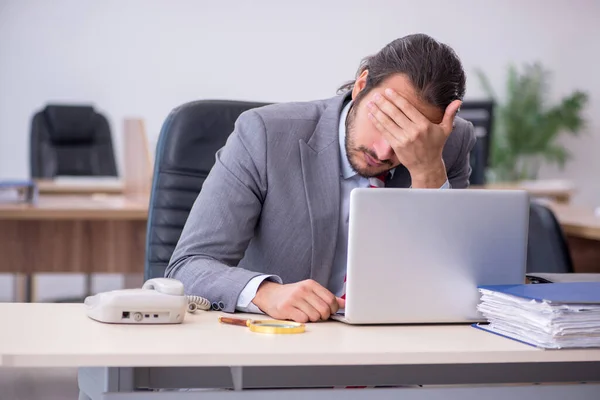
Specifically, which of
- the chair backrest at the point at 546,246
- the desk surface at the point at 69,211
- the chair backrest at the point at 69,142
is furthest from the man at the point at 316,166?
the chair backrest at the point at 69,142

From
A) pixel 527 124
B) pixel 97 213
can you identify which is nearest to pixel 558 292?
pixel 97 213

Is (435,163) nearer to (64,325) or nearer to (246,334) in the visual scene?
(246,334)

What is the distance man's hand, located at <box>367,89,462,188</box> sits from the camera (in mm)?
1514

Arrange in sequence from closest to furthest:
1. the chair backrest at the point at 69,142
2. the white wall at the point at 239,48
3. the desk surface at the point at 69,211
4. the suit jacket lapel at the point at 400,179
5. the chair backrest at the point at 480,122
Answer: the suit jacket lapel at the point at 400,179
the desk surface at the point at 69,211
the chair backrest at the point at 480,122
the chair backrest at the point at 69,142
the white wall at the point at 239,48

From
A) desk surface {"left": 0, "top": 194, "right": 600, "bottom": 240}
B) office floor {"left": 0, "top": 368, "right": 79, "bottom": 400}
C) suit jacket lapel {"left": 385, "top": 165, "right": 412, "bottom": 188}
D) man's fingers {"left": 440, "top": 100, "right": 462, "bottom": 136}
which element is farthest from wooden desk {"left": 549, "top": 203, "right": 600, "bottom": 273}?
office floor {"left": 0, "top": 368, "right": 79, "bottom": 400}

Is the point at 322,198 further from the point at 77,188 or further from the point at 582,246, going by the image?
the point at 77,188

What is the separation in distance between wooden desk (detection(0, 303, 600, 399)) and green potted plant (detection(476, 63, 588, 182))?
6.09 metres

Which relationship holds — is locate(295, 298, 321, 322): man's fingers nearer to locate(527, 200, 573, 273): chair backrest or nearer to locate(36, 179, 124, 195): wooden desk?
locate(527, 200, 573, 273): chair backrest

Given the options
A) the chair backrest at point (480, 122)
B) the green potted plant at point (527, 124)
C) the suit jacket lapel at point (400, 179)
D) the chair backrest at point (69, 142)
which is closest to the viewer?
the suit jacket lapel at point (400, 179)

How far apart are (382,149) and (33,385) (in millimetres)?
1954

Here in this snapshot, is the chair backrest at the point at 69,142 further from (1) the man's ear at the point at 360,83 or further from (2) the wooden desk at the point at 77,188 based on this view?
(1) the man's ear at the point at 360,83

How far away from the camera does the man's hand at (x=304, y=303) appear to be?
1.26 meters

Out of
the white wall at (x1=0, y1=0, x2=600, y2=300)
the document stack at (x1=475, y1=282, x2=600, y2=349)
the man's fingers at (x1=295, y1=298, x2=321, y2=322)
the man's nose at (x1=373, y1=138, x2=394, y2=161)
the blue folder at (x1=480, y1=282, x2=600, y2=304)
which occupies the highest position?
the white wall at (x1=0, y1=0, x2=600, y2=300)

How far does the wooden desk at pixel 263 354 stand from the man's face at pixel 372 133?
42cm
